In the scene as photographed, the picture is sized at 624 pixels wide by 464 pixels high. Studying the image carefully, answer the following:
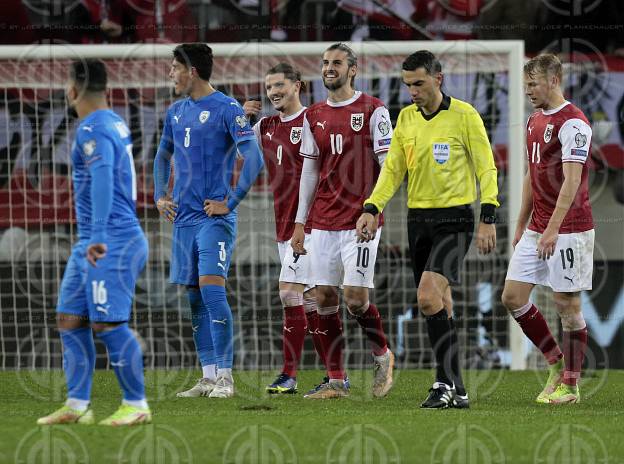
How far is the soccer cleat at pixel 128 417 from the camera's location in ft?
18.2

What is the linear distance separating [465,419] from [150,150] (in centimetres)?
562

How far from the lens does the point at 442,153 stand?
671cm

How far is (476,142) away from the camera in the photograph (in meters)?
6.66

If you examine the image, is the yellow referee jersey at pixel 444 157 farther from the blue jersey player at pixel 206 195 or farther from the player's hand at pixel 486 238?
the blue jersey player at pixel 206 195

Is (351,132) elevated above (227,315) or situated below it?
above

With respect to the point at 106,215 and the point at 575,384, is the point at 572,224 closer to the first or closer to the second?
the point at 575,384

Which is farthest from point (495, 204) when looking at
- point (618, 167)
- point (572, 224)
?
point (618, 167)

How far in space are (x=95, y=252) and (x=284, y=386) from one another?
255 cm

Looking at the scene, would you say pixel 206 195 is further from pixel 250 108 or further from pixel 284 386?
pixel 284 386

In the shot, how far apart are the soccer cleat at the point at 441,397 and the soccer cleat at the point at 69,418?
1.83 meters

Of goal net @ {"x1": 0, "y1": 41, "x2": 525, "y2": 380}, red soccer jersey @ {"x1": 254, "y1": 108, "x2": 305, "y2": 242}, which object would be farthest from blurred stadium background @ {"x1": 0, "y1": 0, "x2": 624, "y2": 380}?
red soccer jersey @ {"x1": 254, "y1": 108, "x2": 305, "y2": 242}

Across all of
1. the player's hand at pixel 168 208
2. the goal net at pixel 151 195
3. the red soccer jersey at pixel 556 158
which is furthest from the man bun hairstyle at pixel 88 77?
the goal net at pixel 151 195

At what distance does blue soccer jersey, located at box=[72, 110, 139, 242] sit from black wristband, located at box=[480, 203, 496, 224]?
1847mm

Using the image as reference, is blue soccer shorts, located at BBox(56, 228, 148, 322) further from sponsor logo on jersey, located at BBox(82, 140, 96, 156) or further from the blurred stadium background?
the blurred stadium background
